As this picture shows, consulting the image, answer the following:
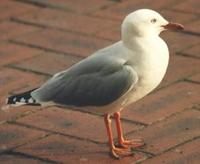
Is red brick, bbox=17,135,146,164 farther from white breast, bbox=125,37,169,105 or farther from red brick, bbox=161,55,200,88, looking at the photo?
red brick, bbox=161,55,200,88

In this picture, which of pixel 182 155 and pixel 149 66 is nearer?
pixel 149 66

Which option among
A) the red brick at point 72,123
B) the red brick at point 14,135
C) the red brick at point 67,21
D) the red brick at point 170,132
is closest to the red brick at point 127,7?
the red brick at point 67,21

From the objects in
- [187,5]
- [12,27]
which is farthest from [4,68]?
[187,5]

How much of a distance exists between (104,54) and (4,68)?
165 cm

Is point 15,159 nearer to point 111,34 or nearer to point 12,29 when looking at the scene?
point 111,34

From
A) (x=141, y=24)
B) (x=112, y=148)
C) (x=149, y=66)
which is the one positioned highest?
(x=141, y=24)

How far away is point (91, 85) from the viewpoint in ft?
15.1

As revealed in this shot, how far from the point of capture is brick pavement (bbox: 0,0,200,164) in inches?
188

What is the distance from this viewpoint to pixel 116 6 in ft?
23.8

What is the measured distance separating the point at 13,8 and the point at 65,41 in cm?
98

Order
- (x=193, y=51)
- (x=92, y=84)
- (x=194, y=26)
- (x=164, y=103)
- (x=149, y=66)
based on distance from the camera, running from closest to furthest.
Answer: (x=149, y=66) → (x=92, y=84) → (x=164, y=103) → (x=193, y=51) → (x=194, y=26)

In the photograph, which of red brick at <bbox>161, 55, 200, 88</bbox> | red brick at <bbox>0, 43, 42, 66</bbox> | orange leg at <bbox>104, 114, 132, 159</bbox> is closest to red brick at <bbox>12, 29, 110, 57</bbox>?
red brick at <bbox>0, 43, 42, 66</bbox>

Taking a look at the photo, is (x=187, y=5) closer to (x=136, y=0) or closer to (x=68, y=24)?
(x=136, y=0)

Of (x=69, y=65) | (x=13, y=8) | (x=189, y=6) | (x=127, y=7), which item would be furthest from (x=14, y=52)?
(x=189, y=6)
